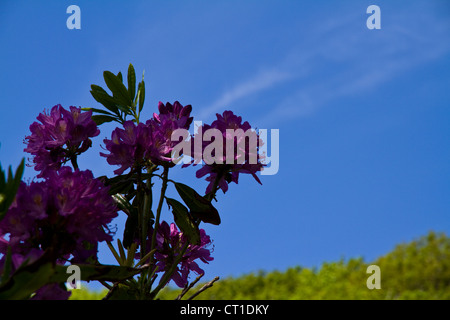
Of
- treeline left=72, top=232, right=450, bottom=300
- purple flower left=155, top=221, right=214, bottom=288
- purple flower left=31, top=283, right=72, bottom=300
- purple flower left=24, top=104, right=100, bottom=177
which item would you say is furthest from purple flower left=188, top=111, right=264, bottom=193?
treeline left=72, top=232, right=450, bottom=300

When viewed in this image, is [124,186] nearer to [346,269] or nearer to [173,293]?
[173,293]

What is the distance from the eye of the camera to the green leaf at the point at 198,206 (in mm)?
1750

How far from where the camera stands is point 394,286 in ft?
21.8

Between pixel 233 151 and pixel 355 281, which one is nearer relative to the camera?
pixel 233 151

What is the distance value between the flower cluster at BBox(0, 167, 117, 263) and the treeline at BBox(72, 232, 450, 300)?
3.80 metres

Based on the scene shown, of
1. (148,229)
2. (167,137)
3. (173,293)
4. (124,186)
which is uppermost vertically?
(167,137)

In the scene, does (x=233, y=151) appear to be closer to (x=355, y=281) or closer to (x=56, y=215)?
(x=56, y=215)

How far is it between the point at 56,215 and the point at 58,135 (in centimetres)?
56

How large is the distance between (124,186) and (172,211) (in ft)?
0.65

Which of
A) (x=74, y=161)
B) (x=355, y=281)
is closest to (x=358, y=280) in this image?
(x=355, y=281)

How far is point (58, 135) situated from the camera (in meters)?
1.77
